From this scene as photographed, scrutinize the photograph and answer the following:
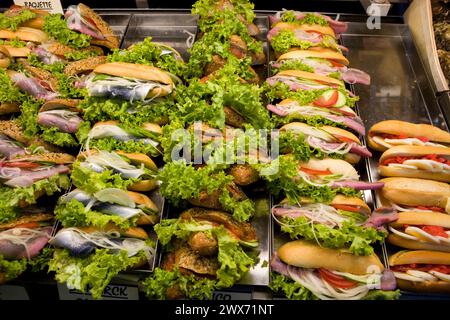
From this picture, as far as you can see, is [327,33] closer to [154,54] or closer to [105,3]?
[154,54]

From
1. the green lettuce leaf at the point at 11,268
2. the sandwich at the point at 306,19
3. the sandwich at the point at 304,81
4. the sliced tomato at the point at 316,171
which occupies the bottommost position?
the green lettuce leaf at the point at 11,268

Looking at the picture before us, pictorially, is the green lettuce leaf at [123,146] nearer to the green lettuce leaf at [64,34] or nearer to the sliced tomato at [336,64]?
the green lettuce leaf at [64,34]

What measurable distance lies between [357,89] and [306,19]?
922mm

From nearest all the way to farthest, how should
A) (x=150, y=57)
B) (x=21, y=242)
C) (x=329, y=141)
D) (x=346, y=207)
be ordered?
(x=21, y=242) < (x=346, y=207) < (x=329, y=141) < (x=150, y=57)

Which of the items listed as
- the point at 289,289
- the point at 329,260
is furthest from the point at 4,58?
the point at 329,260

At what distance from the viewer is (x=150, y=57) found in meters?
4.13

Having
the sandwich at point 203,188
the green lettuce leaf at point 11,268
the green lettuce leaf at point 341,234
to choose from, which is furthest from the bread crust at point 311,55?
the green lettuce leaf at point 11,268

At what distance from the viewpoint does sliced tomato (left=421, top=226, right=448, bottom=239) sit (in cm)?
315

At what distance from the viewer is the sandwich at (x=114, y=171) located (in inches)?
126

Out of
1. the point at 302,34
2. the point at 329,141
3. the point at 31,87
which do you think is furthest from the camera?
the point at 302,34

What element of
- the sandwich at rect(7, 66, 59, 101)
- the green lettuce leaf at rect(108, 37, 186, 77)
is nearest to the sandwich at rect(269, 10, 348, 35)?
the green lettuce leaf at rect(108, 37, 186, 77)

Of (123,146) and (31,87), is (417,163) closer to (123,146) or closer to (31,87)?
(123,146)

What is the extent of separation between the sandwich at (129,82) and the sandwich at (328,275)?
173 cm

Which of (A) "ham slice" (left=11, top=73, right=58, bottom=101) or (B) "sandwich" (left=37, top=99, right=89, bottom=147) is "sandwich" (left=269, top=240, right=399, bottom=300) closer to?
(B) "sandwich" (left=37, top=99, right=89, bottom=147)
